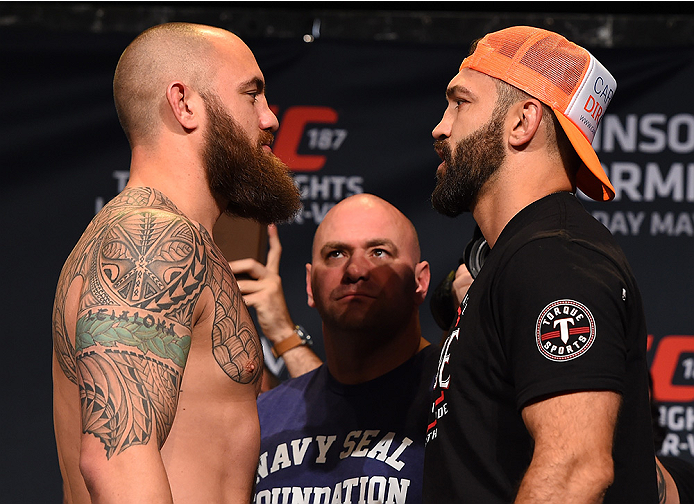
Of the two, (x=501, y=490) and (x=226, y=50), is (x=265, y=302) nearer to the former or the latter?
(x=226, y=50)

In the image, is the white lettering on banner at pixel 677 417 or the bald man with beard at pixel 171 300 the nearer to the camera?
the bald man with beard at pixel 171 300

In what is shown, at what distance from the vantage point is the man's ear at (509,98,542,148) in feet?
4.68

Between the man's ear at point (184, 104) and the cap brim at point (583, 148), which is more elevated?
the man's ear at point (184, 104)

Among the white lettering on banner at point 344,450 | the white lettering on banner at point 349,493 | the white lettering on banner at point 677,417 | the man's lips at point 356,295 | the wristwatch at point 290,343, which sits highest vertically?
the man's lips at point 356,295

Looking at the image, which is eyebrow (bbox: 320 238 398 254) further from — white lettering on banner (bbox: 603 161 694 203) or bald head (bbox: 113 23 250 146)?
white lettering on banner (bbox: 603 161 694 203)

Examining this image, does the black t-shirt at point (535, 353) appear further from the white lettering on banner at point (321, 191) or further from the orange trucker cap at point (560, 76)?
the white lettering on banner at point (321, 191)

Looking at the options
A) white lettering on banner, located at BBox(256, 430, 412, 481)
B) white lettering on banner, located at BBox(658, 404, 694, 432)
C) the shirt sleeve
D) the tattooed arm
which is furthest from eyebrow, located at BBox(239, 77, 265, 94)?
white lettering on banner, located at BBox(658, 404, 694, 432)

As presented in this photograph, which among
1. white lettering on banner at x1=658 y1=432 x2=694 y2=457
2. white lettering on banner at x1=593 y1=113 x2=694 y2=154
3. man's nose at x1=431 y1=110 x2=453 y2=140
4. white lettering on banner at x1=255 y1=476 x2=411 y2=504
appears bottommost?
white lettering on banner at x1=255 y1=476 x2=411 y2=504

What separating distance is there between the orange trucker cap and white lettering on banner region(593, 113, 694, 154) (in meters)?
1.10

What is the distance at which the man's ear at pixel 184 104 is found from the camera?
149cm

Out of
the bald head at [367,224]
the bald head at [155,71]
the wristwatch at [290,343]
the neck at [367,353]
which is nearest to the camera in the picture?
the bald head at [155,71]

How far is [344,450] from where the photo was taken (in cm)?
190

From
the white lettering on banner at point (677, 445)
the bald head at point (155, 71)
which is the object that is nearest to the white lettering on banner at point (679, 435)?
the white lettering on banner at point (677, 445)

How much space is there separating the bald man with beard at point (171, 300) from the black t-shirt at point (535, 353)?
Answer: 356 millimetres
